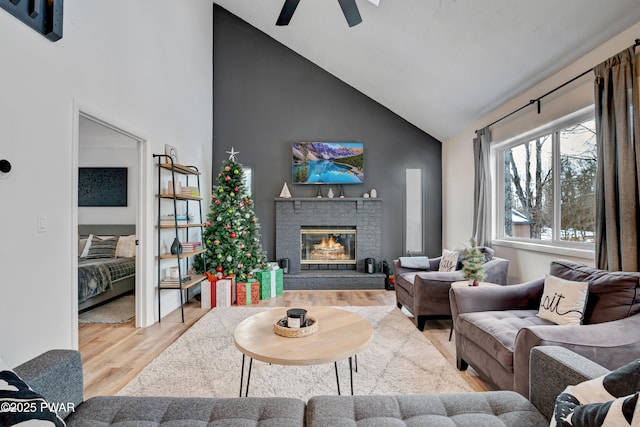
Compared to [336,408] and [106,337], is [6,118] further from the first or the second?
[336,408]

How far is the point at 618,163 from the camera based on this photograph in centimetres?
219

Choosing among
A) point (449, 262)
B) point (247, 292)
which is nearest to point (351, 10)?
point (449, 262)

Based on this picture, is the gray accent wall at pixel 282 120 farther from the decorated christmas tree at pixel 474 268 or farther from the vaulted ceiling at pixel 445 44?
the decorated christmas tree at pixel 474 268

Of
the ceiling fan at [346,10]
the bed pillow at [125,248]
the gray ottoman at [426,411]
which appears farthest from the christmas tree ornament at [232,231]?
the gray ottoman at [426,411]

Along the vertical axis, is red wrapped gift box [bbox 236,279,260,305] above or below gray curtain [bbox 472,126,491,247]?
below

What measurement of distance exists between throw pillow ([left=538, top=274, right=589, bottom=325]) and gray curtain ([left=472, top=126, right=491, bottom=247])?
174 centimetres

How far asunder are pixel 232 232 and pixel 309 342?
289 cm

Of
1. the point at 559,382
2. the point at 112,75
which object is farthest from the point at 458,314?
the point at 112,75

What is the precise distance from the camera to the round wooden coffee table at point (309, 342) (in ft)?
5.37

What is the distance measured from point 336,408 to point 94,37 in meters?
3.34

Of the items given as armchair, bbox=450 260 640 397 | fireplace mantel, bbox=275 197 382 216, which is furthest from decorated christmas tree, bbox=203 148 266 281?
armchair, bbox=450 260 640 397

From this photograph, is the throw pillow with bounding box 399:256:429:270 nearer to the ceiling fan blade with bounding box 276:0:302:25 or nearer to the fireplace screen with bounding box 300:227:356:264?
the fireplace screen with bounding box 300:227:356:264

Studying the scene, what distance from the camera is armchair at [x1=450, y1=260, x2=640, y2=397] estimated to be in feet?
5.13

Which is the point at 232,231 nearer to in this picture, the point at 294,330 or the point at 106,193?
the point at 106,193
